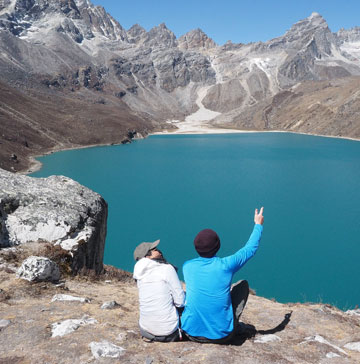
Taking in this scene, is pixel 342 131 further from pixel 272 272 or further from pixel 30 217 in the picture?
pixel 30 217

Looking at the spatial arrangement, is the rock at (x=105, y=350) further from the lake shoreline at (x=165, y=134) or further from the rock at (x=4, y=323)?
the lake shoreline at (x=165, y=134)

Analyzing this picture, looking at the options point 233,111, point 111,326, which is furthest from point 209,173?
point 233,111

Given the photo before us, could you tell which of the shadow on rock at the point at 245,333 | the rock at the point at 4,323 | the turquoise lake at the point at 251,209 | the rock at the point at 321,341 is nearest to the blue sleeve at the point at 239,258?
the shadow on rock at the point at 245,333

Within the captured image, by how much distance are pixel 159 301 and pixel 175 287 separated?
338 mm

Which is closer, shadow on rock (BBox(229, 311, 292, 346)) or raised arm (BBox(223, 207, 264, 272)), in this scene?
raised arm (BBox(223, 207, 264, 272))

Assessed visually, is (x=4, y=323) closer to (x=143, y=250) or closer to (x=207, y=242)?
(x=143, y=250)

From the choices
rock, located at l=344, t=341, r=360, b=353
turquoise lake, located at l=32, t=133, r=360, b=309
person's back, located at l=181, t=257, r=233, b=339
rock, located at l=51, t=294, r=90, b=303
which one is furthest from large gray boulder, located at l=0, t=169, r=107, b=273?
turquoise lake, located at l=32, t=133, r=360, b=309

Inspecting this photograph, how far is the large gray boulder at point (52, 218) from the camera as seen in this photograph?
1101 centimetres

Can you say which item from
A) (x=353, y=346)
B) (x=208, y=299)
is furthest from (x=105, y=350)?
(x=353, y=346)

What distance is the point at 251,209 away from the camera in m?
36.9

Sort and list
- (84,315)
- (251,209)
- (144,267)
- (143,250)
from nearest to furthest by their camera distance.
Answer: (144,267) → (143,250) → (84,315) → (251,209)

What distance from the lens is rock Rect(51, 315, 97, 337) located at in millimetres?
5812

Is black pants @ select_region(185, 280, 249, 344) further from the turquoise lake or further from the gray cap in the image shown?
the turquoise lake

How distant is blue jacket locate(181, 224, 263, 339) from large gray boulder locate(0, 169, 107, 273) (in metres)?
6.14
